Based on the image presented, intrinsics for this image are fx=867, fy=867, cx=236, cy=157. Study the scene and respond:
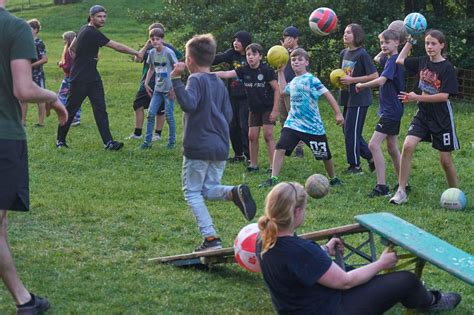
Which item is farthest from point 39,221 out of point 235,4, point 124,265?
point 235,4

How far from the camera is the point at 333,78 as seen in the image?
1038 cm

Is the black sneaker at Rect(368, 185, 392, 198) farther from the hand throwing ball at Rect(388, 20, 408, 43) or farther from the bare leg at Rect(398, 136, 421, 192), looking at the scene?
the hand throwing ball at Rect(388, 20, 408, 43)

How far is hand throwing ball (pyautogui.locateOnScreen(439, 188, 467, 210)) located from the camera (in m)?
9.20

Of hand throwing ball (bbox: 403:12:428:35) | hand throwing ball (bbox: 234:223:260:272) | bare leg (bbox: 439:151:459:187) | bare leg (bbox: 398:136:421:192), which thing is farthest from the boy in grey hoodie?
hand throwing ball (bbox: 403:12:428:35)

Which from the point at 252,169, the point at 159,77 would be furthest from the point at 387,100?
the point at 159,77

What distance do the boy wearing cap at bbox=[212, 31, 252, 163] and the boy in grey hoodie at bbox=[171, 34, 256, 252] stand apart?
4.40 m

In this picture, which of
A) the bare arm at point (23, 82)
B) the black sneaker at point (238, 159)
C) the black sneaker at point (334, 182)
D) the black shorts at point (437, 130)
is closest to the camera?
the bare arm at point (23, 82)

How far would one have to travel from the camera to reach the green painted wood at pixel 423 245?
5.23 metres

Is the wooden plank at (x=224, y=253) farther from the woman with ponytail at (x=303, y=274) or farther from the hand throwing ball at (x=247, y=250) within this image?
the woman with ponytail at (x=303, y=274)

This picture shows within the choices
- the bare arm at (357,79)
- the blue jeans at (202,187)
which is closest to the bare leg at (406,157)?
the bare arm at (357,79)

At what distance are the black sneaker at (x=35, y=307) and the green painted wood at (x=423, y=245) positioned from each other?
2231mm

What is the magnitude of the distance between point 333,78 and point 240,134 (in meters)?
2.14

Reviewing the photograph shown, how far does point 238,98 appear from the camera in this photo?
1186 cm

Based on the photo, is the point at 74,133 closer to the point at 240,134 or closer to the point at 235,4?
the point at 240,134
